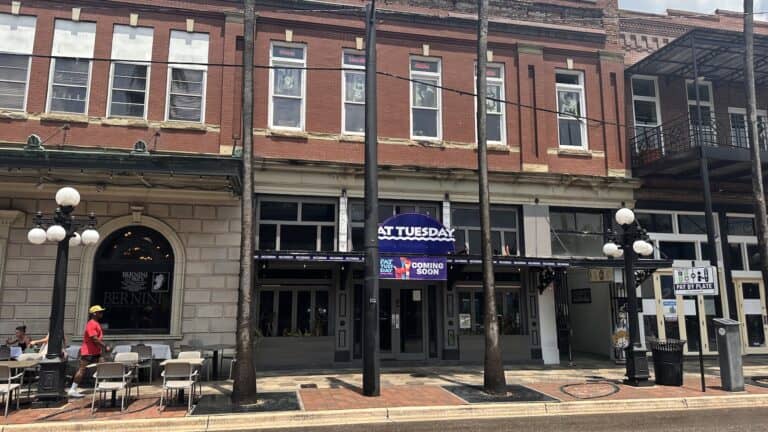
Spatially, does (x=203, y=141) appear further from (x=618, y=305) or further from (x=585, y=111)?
(x=618, y=305)

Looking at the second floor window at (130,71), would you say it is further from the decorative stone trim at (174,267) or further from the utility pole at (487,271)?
the utility pole at (487,271)

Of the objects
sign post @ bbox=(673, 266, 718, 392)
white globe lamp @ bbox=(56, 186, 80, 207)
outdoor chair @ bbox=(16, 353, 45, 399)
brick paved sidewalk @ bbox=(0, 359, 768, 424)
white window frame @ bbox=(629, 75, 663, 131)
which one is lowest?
brick paved sidewalk @ bbox=(0, 359, 768, 424)

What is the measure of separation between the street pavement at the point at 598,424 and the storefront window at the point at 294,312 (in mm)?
6268

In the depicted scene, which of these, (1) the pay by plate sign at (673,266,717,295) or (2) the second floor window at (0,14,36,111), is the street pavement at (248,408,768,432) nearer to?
(1) the pay by plate sign at (673,266,717,295)

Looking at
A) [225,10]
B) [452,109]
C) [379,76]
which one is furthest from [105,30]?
[452,109]

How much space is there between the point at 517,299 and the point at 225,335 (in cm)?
869

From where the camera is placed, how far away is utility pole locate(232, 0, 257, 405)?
32.3 feet

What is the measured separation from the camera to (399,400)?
10328mm

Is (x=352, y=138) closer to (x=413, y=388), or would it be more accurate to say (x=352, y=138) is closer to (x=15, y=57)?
(x=413, y=388)

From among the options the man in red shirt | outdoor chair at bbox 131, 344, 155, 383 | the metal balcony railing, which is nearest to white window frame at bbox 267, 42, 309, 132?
outdoor chair at bbox 131, 344, 155, 383

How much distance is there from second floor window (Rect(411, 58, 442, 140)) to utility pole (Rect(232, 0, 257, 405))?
6843mm

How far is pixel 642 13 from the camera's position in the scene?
61.8ft

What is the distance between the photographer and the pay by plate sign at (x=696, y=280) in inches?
454

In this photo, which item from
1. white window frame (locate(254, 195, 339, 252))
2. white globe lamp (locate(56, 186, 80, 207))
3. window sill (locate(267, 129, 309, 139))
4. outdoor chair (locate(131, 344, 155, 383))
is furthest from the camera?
window sill (locate(267, 129, 309, 139))
